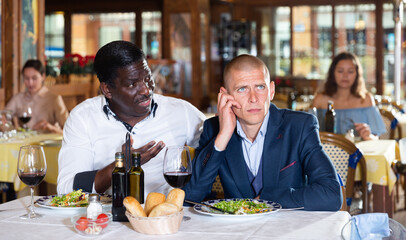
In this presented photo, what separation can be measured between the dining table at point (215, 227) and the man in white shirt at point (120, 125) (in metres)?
0.43

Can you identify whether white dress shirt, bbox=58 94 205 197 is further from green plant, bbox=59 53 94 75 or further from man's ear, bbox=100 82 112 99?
green plant, bbox=59 53 94 75

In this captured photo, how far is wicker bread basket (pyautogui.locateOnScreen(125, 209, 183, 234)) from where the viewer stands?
5.78 ft

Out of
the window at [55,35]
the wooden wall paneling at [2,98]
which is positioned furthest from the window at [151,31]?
the wooden wall paneling at [2,98]

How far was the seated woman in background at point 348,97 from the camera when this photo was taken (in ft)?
16.2

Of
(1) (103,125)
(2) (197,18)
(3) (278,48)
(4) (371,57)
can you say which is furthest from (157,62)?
(1) (103,125)

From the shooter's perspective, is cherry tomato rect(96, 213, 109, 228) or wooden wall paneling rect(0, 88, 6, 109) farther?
wooden wall paneling rect(0, 88, 6, 109)

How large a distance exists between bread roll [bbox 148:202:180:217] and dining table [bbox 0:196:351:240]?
0.07 metres

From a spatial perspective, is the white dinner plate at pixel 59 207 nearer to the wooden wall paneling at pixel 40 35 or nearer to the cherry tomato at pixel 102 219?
the cherry tomato at pixel 102 219

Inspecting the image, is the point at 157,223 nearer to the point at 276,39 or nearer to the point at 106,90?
the point at 106,90

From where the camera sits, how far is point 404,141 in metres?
2.43

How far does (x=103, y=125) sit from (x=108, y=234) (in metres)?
0.96

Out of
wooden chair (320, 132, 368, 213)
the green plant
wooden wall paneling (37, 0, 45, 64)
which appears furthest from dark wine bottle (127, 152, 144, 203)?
the green plant

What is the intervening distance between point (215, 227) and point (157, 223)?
0.66 feet

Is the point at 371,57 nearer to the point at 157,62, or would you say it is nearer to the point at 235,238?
the point at 157,62
